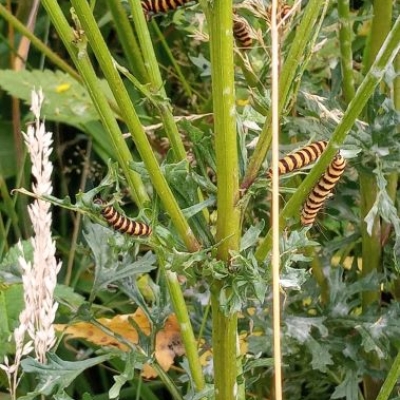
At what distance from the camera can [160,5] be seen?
61.6 inches

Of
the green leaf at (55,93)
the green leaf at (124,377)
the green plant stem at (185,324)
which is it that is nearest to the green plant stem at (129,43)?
the green plant stem at (185,324)

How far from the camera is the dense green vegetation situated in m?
1.10

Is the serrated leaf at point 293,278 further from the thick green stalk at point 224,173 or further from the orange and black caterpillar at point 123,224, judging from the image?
the orange and black caterpillar at point 123,224

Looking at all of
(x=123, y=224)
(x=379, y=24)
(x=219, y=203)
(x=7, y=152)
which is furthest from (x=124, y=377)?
(x=7, y=152)

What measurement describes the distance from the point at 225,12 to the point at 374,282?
0.91 metres

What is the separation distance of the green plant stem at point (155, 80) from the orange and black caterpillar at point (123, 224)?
0.12 metres

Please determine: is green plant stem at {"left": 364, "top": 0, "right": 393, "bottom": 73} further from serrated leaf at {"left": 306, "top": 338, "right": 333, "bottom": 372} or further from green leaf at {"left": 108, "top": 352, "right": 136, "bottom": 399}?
green leaf at {"left": 108, "top": 352, "right": 136, "bottom": 399}

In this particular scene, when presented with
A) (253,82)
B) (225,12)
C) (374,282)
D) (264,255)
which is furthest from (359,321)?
(225,12)

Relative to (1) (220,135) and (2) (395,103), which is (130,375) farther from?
(2) (395,103)

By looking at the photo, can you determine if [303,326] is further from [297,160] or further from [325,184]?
[297,160]

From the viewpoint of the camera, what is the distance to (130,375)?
1336 millimetres

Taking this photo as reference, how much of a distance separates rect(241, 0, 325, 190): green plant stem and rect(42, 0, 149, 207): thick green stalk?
0.17 m

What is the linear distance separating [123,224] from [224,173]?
263 mm

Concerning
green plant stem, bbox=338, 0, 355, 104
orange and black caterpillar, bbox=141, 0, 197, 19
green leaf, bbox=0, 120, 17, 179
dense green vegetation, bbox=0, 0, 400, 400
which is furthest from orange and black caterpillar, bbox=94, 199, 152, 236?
green leaf, bbox=0, 120, 17, 179
